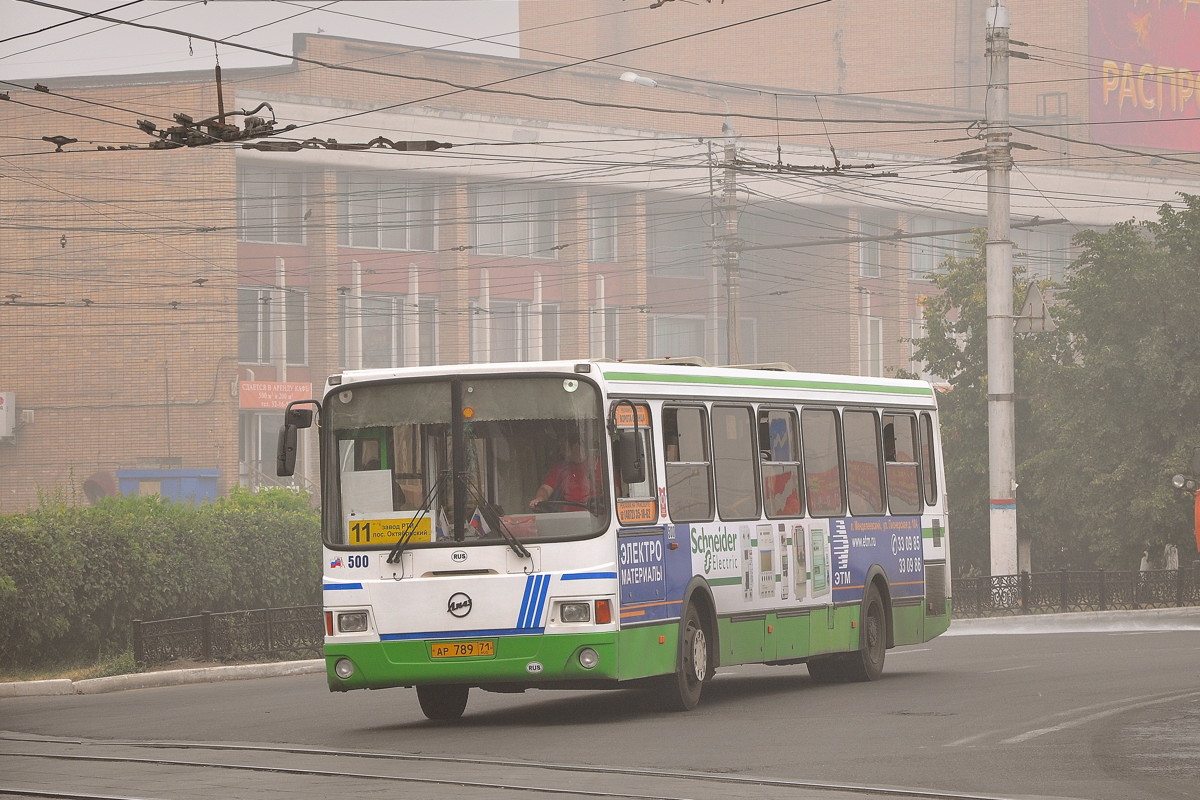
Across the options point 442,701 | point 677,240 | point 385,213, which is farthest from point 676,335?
point 442,701

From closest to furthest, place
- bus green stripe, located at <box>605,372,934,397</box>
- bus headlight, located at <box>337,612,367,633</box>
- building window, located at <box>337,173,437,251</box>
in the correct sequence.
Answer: bus headlight, located at <box>337,612,367,633</box>, bus green stripe, located at <box>605,372,934,397</box>, building window, located at <box>337,173,437,251</box>

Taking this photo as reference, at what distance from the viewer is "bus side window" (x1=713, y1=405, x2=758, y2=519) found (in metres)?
16.7

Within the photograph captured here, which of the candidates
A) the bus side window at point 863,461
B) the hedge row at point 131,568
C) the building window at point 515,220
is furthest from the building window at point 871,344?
the bus side window at point 863,461

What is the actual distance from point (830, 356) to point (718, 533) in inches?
2500

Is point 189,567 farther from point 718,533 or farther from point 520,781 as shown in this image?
point 520,781

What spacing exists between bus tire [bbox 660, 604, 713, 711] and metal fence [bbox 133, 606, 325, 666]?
9.04 m

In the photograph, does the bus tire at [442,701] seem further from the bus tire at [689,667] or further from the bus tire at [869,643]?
the bus tire at [869,643]

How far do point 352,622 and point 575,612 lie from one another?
171 centimetres

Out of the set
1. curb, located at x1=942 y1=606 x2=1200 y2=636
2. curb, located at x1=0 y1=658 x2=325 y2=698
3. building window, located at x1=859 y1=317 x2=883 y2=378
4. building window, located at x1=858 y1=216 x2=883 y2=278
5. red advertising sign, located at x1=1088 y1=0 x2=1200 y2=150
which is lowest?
curb, located at x1=942 y1=606 x2=1200 y2=636

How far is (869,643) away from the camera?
1938 centimetres

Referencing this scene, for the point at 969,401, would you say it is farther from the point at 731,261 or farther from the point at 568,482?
the point at 568,482

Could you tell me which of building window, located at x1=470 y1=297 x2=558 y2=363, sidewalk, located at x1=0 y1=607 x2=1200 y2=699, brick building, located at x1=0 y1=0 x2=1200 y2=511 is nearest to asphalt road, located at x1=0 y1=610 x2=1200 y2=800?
sidewalk, located at x1=0 y1=607 x2=1200 y2=699

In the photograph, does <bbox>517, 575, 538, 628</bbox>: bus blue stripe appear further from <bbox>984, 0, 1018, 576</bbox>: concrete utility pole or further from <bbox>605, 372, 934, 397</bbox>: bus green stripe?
<bbox>984, 0, 1018, 576</bbox>: concrete utility pole

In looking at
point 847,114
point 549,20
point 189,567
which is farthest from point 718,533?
point 549,20
